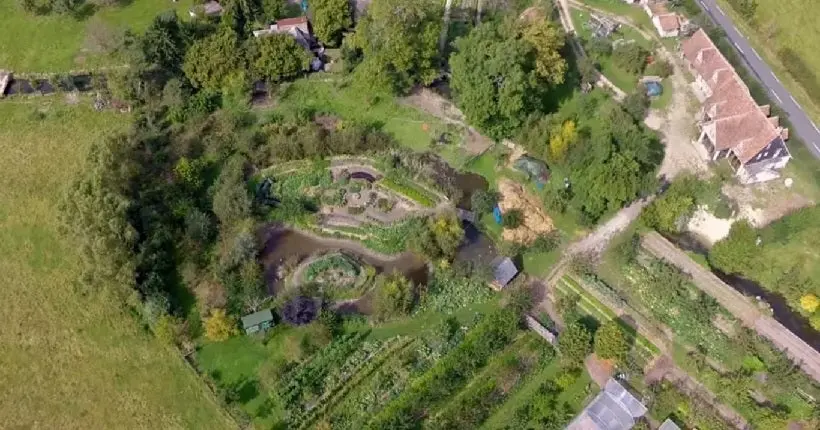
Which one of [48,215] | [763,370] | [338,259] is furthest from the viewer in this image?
[48,215]

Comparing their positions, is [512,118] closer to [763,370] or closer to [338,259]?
[338,259]

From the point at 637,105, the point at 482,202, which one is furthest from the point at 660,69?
the point at 482,202

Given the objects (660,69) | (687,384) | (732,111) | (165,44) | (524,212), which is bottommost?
(687,384)

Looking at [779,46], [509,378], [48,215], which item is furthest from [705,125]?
[48,215]

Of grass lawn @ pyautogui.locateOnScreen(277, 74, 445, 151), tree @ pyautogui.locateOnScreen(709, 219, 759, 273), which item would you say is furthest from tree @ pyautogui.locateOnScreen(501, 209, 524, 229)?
tree @ pyautogui.locateOnScreen(709, 219, 759, 273)

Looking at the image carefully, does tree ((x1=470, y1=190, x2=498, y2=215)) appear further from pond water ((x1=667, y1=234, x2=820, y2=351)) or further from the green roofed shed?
the green roofed shed

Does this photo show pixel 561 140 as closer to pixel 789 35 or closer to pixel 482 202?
pixel 482 202
